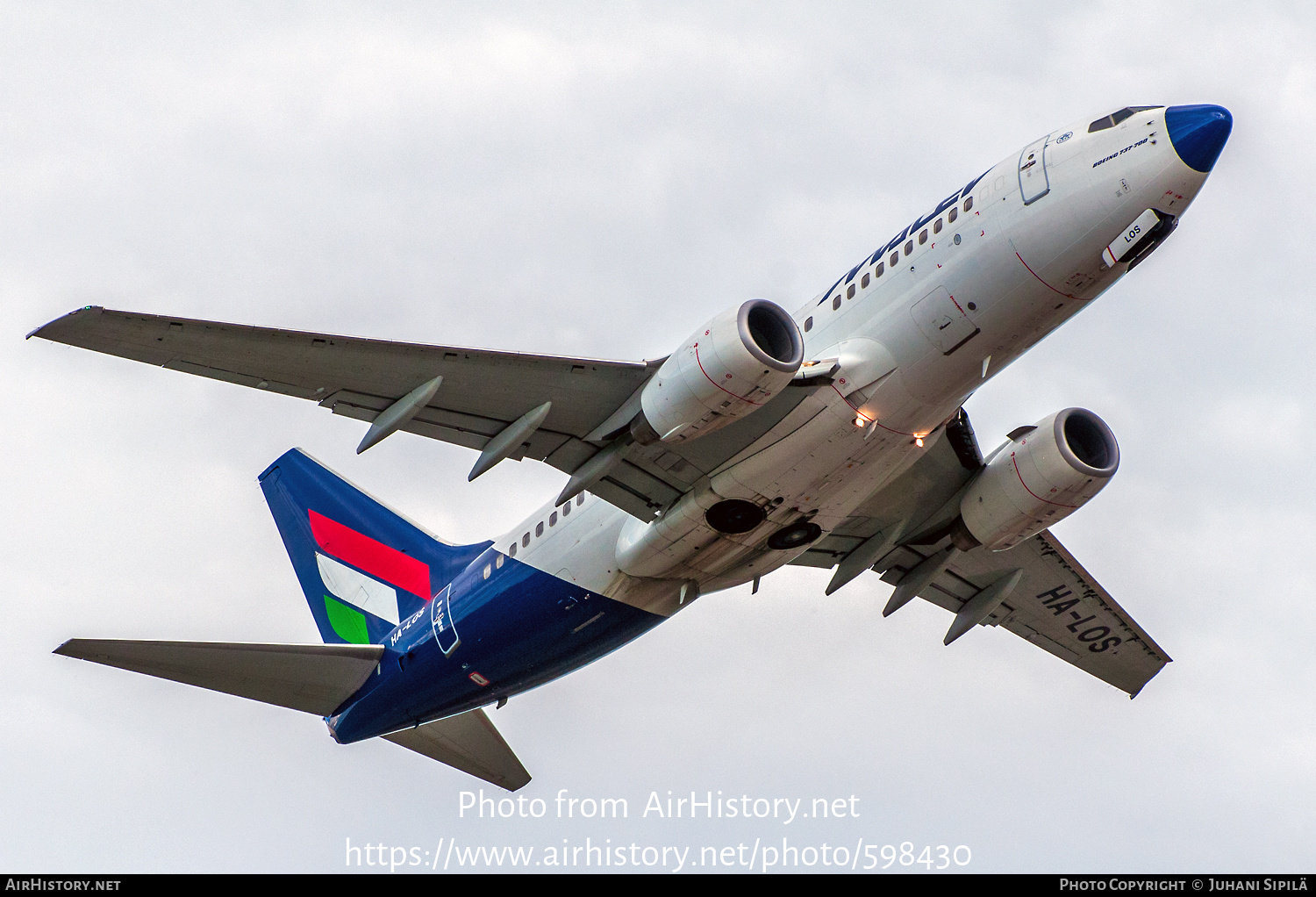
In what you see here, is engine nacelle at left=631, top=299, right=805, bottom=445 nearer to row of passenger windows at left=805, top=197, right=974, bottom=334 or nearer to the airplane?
the airplane

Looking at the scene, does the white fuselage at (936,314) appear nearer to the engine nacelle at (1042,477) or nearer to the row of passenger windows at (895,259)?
the row of passenger windows at (895,259)

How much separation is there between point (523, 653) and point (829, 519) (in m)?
6.12

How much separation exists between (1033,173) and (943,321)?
2.50 metres

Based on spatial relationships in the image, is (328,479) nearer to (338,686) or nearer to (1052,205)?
(338,686)

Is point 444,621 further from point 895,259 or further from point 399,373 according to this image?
point 895,259

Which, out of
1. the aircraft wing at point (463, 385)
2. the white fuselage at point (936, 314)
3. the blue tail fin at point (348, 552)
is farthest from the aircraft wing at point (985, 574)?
the blue tail fin at point (348, 552)

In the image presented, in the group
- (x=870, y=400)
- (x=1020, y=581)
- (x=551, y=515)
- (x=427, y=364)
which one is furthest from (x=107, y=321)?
(x=1020, y=581)

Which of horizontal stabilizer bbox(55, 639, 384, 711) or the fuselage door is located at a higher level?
the fuselage door

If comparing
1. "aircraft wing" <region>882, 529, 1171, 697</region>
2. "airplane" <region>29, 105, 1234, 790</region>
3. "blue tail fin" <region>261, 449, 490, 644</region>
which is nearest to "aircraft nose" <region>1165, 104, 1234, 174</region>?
"airplane" <region>29, 105, 1234, 790</region>

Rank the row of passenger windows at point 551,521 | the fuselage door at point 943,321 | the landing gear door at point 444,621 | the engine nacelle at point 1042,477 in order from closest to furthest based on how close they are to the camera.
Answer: the fuselage door at point 943,321 < the engine nacelle at point 1042,477 < the row of passenger windows at point 551,521 < the landing gear door at point 444,621

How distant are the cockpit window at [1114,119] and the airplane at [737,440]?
3 cm

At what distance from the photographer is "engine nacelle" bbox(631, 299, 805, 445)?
1997 cm

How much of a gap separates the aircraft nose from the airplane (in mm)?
27

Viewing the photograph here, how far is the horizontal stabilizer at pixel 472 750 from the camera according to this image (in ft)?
95.3
